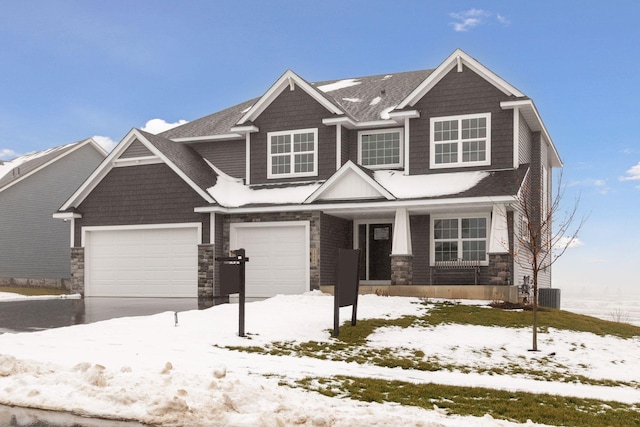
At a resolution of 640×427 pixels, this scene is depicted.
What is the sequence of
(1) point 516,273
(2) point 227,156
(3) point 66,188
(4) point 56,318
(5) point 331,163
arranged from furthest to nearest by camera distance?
(3) point 66,188, (2) point 227,156, (5) point 331,163, (1) point 516,273, (4) point 56,318

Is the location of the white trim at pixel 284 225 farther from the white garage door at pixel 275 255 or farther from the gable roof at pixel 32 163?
the gable roof at pixel 32 163

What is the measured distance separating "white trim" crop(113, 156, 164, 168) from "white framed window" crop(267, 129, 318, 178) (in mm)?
4422

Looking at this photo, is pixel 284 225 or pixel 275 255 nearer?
pixel 284 225

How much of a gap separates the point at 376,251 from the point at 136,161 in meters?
10.2

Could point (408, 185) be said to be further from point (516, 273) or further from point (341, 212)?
point (516, 273)

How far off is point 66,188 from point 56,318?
837 inches

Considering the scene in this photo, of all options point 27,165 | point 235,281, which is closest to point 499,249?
point 235,281

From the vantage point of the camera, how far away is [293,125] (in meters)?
27.6

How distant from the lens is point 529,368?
13.8 m

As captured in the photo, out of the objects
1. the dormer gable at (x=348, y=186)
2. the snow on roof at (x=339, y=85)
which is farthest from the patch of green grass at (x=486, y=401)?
the snow on roof at (x=339, y=85)

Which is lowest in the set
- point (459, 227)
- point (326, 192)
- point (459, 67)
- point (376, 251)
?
point (376, 251)

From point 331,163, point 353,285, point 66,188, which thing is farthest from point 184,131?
point 353,285

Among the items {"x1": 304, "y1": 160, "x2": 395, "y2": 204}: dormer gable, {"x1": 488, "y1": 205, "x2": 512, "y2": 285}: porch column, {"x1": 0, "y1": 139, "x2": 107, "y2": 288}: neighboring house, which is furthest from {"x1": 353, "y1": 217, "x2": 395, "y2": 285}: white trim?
{"x1": 0, "y1": 139, "x2": 107, "y2": 288}: neighboring house

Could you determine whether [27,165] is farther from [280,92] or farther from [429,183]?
[429,183]
